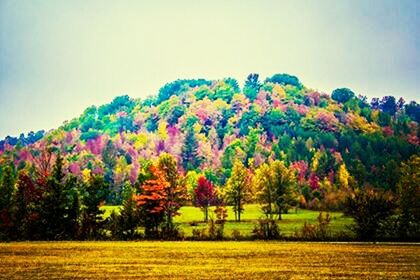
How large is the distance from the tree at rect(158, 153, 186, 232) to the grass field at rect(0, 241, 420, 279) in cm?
1948

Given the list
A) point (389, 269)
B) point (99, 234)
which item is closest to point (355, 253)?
point (389, 269)

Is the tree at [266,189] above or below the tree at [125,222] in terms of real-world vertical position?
above

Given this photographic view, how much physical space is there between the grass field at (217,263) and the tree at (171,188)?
19476 millimetres

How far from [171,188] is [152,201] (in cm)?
335

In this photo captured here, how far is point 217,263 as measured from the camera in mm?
28672

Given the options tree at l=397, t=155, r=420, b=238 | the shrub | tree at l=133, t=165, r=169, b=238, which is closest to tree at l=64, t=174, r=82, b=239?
tree at l=133, t=165, r=169, b=238

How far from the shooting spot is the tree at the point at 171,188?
5736 cm

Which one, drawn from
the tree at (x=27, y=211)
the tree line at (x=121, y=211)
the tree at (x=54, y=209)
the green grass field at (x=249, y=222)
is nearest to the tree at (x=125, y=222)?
the tree line at (x=121, y=211)

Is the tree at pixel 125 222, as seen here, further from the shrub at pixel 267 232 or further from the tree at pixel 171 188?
the shrub at pixel 267 232

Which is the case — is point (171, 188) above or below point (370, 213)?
above

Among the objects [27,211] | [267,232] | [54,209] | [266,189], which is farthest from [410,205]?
[27,211]

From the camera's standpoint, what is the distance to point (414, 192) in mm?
51812

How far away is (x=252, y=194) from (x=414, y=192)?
1807 inches

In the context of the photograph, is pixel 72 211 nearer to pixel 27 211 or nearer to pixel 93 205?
pixel 93 205
